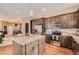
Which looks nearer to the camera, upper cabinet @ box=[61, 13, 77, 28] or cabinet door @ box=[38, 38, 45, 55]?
upper cabinet @ box=[61, 13, 77, 28]

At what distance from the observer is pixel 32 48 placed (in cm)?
234

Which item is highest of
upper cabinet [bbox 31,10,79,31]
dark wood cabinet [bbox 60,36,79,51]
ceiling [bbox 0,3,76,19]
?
ceiling [bbox 0,3,76,19]

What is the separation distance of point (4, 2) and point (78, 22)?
1.50 m

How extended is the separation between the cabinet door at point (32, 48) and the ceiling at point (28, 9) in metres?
0.56

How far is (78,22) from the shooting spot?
7.39ft

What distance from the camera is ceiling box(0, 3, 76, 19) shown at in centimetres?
227

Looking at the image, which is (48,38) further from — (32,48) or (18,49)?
(18,49)

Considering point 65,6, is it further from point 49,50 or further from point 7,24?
point 7,24

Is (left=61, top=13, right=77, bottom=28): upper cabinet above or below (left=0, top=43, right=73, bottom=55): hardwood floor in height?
above

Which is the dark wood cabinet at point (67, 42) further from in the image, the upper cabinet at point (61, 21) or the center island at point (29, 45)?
the center island at point (29, 45)

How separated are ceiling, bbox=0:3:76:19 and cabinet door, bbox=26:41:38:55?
0.56m

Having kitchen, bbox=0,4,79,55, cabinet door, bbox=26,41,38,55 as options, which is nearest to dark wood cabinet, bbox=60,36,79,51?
kitchen, bbox=0,4,79,55

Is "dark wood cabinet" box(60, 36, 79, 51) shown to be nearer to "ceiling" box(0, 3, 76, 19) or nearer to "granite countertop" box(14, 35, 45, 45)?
"granite countertop" box(14, 35, 45, 45)

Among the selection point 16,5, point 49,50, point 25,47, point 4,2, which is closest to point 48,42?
point 49,50
